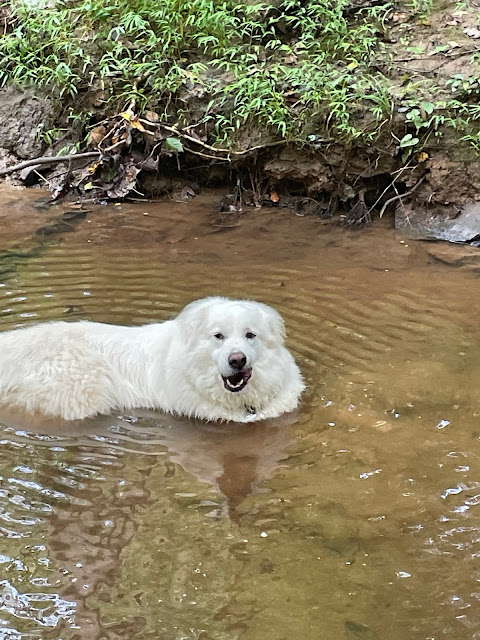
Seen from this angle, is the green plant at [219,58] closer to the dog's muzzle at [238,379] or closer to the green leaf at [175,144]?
the green leaf at [175,144]

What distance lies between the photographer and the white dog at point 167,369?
4.51m

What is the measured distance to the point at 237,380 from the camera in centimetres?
447

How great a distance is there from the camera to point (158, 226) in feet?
26.8

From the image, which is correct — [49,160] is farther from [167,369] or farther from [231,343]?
[231,343]

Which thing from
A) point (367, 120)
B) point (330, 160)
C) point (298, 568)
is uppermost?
point (367, 120)

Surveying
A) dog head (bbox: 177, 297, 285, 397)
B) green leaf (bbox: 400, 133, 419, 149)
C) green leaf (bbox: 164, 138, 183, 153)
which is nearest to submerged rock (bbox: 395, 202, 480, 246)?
green leaf (bbox: 400, 133, 419, 149)

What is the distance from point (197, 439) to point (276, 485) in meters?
0.75

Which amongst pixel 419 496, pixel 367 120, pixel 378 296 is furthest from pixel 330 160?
pixel 419 496

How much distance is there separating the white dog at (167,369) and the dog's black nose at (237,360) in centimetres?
6

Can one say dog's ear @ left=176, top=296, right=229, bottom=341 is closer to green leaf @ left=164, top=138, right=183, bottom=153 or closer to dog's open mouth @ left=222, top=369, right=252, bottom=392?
dog's open mouth @ left=222, top=369, right=252, bottom=392

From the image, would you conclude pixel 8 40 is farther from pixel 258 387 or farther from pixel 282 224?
pixel 258 387

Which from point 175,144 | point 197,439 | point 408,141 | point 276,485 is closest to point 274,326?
point 197,439

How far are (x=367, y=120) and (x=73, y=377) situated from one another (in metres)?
5.21

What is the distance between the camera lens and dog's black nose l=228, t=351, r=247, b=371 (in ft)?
14.1
